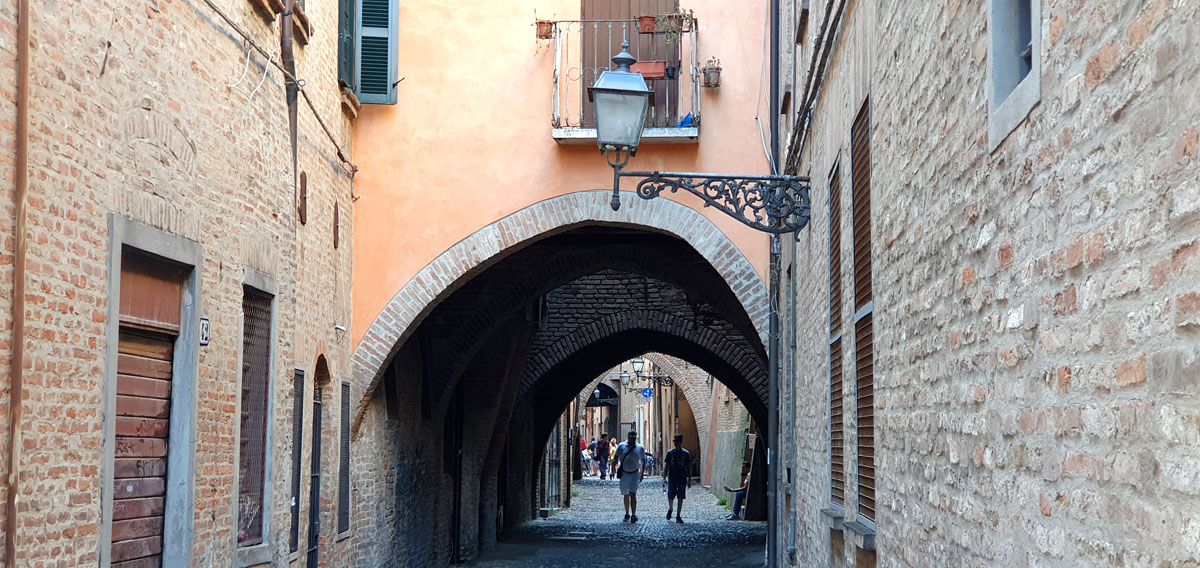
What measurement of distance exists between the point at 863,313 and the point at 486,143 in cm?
605

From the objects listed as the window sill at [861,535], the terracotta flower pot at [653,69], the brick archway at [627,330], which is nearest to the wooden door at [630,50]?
the terracotta flower pot at [653,69]

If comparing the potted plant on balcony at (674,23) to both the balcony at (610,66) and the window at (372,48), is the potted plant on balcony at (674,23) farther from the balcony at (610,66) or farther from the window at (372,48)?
the window at (372,48)

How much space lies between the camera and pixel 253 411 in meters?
7.83

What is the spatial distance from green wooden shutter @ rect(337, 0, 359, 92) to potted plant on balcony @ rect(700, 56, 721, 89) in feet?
9.89

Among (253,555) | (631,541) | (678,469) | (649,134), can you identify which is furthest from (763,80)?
(678,469)

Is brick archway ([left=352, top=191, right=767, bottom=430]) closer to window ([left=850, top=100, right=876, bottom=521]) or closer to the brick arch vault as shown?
the brick arch vault

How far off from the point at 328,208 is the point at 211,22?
3.12m

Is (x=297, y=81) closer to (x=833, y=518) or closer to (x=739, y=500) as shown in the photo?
(x=833, y=518)

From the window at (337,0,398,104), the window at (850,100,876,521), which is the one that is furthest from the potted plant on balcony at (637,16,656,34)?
the window at (850,100,876,521)

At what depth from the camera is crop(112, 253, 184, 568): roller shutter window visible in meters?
5.82

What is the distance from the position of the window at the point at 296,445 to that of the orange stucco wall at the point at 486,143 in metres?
1.84

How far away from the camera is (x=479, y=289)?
45.6ft

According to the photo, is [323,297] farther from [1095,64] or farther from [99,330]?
[1095,64]

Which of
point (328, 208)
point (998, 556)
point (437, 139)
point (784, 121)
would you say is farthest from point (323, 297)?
point (998, 556)
